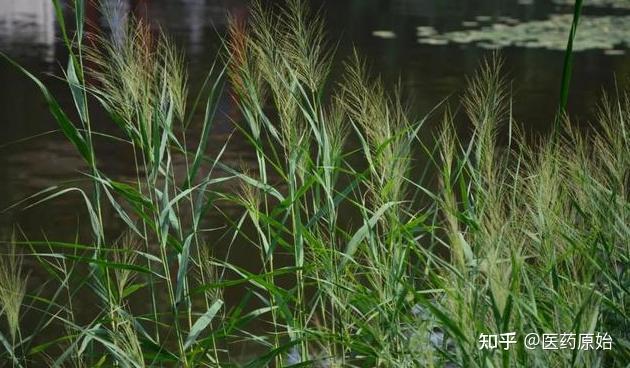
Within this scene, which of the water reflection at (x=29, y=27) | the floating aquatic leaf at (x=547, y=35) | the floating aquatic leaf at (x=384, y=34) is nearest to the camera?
the water reflection at (x=29, y=27)

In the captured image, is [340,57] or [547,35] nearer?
[340,57]

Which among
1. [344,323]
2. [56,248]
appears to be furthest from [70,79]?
[56,248]

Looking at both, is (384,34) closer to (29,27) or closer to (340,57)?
(340,57)

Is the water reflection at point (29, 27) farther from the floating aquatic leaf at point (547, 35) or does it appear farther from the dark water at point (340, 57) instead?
the floating aquatic leaf at point (547, 35)

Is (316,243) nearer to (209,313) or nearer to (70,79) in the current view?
(209,313)

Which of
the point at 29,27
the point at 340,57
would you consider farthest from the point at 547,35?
the point at 29,27

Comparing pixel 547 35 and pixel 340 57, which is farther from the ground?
pixel 547 35

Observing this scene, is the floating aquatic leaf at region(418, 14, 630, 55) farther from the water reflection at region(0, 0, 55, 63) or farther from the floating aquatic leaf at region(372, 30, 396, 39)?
the water reflection at region(0, 0, 55, 63)

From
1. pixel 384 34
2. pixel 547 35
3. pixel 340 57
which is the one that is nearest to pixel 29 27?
pixel 340 57

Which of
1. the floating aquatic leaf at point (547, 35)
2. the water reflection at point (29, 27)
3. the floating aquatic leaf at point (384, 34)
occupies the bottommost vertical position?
the water reflection at point (29, 27)

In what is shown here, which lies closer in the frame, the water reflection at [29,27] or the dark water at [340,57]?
the dark water at [340,57]

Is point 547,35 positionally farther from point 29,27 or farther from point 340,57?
point 29,27

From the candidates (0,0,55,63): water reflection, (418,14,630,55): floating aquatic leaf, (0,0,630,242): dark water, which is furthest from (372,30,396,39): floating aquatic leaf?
(0,0,55,63): water reflection

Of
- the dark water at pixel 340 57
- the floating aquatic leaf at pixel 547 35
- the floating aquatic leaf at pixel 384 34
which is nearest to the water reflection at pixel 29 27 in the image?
the dark water at pixel 340 57
